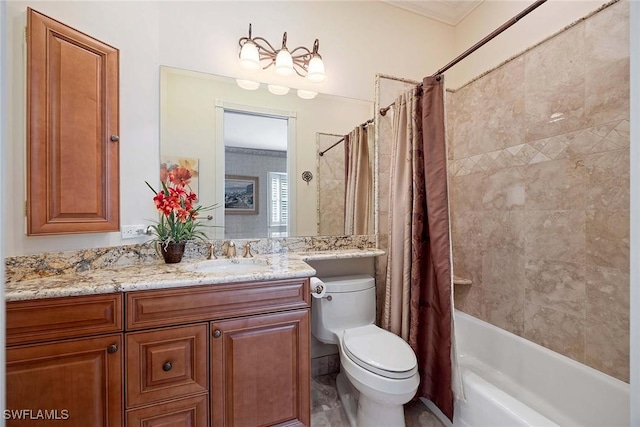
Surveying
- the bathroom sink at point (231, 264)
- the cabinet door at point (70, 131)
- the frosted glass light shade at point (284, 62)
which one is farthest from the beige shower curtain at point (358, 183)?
the cabinet door at point (70, 131)

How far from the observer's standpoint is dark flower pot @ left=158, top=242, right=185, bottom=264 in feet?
4.77

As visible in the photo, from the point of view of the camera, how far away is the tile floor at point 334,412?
157 cm

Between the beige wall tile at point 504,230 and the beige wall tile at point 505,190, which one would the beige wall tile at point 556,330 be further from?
the beige wall tile at point 505,190

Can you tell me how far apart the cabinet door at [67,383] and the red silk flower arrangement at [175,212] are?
56cm

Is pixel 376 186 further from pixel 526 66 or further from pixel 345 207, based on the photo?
pixel 526 66

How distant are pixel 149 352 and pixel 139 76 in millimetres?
1417

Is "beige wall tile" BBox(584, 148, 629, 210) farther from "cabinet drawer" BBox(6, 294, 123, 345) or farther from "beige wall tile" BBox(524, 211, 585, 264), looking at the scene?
"cabinet drawer" BBox(6, 294, 123, 345)

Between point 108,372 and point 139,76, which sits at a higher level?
point 139,76

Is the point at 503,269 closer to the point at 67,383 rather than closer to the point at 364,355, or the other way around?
the point at 364,355

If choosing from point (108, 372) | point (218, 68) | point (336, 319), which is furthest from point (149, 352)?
point (218, 68)

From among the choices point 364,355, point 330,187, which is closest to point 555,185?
point 330,187

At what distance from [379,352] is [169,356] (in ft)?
3.24

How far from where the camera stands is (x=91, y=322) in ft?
3.43

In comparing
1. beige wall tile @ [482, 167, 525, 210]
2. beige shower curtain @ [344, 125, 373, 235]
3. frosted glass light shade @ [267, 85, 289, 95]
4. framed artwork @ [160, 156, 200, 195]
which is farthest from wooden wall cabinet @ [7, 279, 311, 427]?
beige wall tile @ [482, 167, 525, 210]
